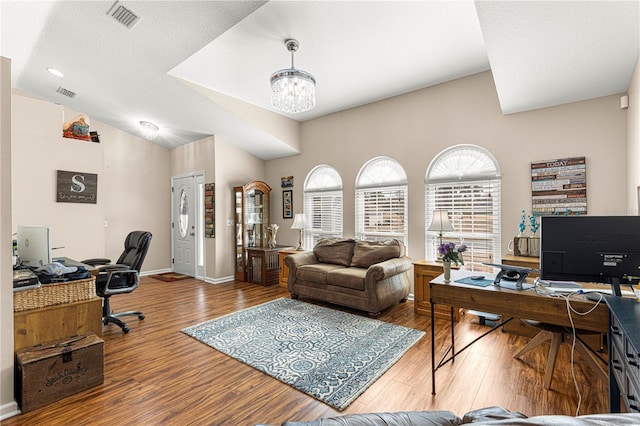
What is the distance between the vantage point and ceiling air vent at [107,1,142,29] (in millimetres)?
2749

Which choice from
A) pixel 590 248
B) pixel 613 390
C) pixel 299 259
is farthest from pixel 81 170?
pixel 613 390

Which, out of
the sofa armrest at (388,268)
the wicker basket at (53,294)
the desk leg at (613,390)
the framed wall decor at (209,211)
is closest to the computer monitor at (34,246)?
the wicker basket at (53,294)

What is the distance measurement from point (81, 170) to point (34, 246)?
8.22 feet

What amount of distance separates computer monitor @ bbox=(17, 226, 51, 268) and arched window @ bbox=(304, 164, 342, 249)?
12.5ft

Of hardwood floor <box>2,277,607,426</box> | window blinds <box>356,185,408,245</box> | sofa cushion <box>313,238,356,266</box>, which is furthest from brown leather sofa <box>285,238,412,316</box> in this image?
hardwood floor <box>2,277,607,426</box>

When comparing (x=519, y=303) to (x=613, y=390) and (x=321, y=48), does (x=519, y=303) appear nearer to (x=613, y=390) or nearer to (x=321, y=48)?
(x=613, y=390)

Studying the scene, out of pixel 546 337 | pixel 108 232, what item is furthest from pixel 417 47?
pixel 108 232

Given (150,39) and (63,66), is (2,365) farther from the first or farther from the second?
(63,66)

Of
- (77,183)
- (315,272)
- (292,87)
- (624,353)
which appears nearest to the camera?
(624,353)

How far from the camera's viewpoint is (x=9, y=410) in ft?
6.30

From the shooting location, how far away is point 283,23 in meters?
2.83

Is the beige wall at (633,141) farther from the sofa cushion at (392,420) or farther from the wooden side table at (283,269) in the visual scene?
the wooden side table at (283,269)

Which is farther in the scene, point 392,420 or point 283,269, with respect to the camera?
point 283,269

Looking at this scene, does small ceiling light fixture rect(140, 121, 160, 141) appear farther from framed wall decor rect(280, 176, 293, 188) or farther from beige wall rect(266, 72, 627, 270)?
beige wall rect(266, 72, 627, 270)
